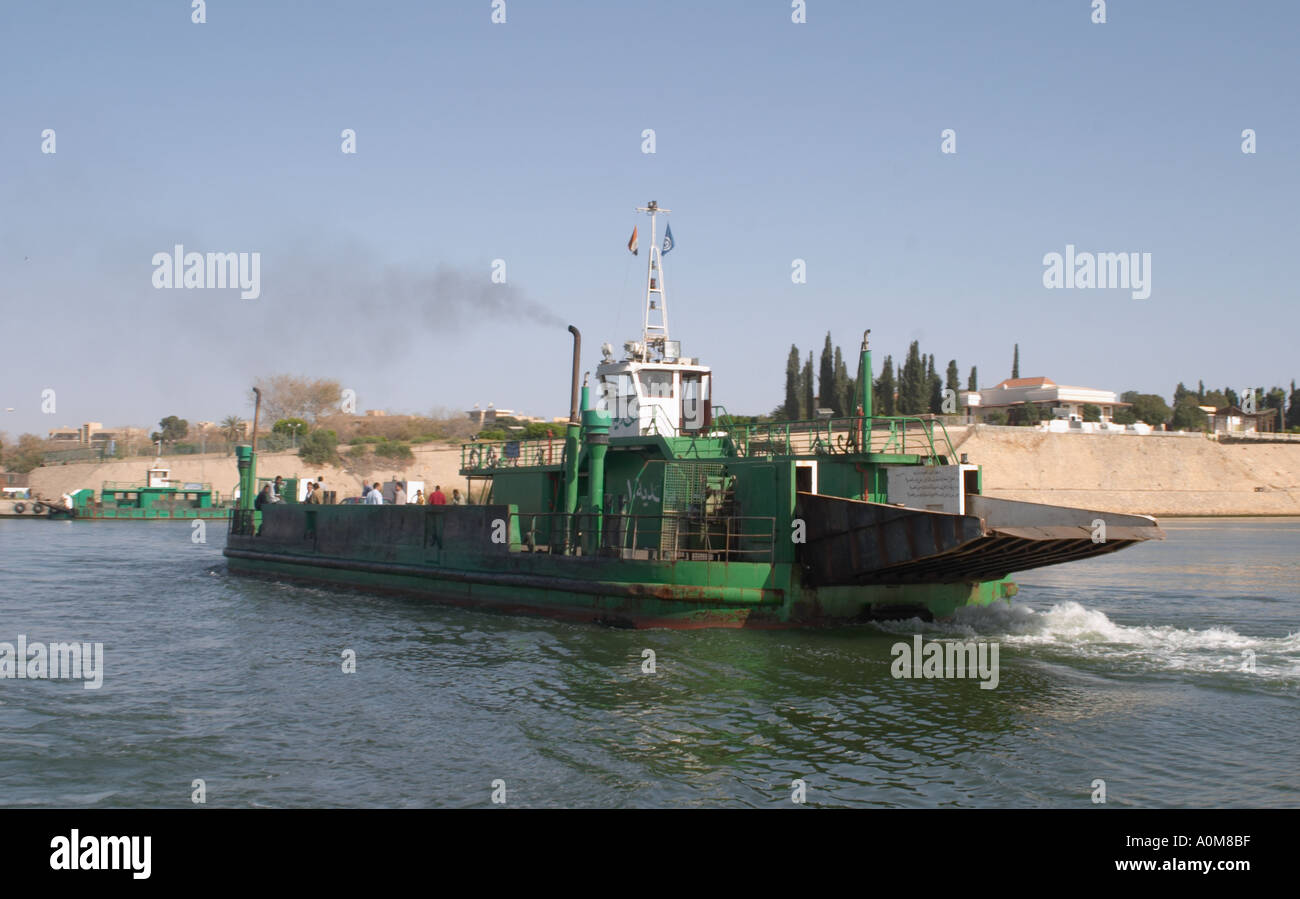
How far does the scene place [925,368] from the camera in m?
103

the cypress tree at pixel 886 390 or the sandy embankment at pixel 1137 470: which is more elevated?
the cypress tree at pixel 886 390

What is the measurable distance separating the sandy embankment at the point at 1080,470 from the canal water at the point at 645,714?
220 ft

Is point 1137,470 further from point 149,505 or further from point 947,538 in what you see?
point 947,538

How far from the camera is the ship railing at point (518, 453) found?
25.0 meters

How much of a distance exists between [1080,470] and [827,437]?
77077 mm

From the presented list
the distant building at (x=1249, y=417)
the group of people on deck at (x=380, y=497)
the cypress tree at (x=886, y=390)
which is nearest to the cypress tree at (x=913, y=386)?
the cypress tree at (x=886, y=390)

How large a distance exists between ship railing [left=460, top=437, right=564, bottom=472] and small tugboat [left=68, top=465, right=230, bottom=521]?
151ft

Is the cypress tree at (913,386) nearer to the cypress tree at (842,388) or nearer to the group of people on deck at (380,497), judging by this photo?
the cypress tree at (842,388)

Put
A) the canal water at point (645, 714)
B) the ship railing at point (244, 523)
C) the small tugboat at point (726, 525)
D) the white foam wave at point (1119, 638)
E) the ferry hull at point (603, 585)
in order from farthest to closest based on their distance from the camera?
the ship railing at point (244, 523), the ferry hull at point (603, 585), the small tugboat at point (726, 525), the white foam wave at point (1119, 638), the canal water at point (645, 714)

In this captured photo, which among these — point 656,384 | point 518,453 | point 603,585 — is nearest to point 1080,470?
point 518,453

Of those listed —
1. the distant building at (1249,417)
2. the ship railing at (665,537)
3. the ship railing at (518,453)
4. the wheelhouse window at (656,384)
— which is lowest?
the ship railing at (665,537)

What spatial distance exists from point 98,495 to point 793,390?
6043 centimetres
